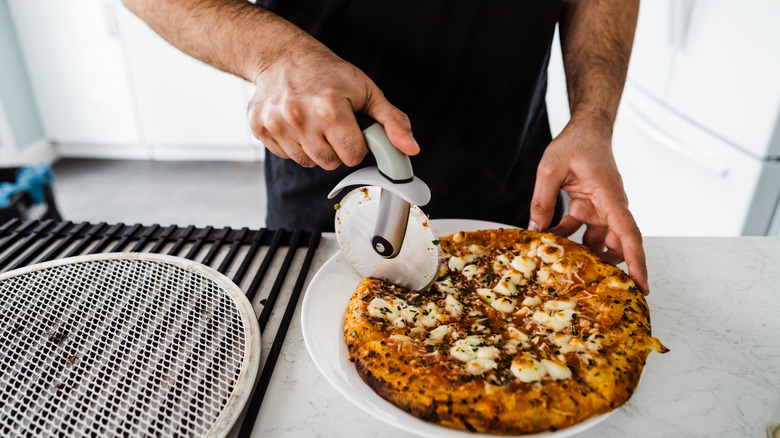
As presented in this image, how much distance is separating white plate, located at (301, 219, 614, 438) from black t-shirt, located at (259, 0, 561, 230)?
450 mm

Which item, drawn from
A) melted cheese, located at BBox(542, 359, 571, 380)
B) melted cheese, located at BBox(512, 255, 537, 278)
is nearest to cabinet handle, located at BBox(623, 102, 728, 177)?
melted cheese, located at BBox(512, 255, 537, 278)

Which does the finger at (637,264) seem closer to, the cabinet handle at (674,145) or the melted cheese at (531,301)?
the melted cheese at (531,301)

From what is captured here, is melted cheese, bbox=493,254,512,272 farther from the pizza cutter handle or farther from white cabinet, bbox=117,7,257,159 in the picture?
white cabinet, bbox=117,7,257,159

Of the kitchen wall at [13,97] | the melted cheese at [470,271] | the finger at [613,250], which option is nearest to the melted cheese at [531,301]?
the melted cheese at [470,271]

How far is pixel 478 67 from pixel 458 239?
0.53 metres

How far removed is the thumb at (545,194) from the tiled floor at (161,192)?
2.53 metres

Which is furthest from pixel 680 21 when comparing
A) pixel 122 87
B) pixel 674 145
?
pixel 122 87

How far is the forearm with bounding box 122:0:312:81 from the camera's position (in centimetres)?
93

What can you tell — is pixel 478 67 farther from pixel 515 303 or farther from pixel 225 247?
pixel 225 247

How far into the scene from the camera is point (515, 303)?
2.96 ft

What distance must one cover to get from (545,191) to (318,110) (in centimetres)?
58

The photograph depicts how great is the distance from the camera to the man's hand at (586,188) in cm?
101

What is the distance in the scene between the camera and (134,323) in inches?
34.6

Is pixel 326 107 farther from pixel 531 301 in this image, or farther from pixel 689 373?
pixel 689 373
